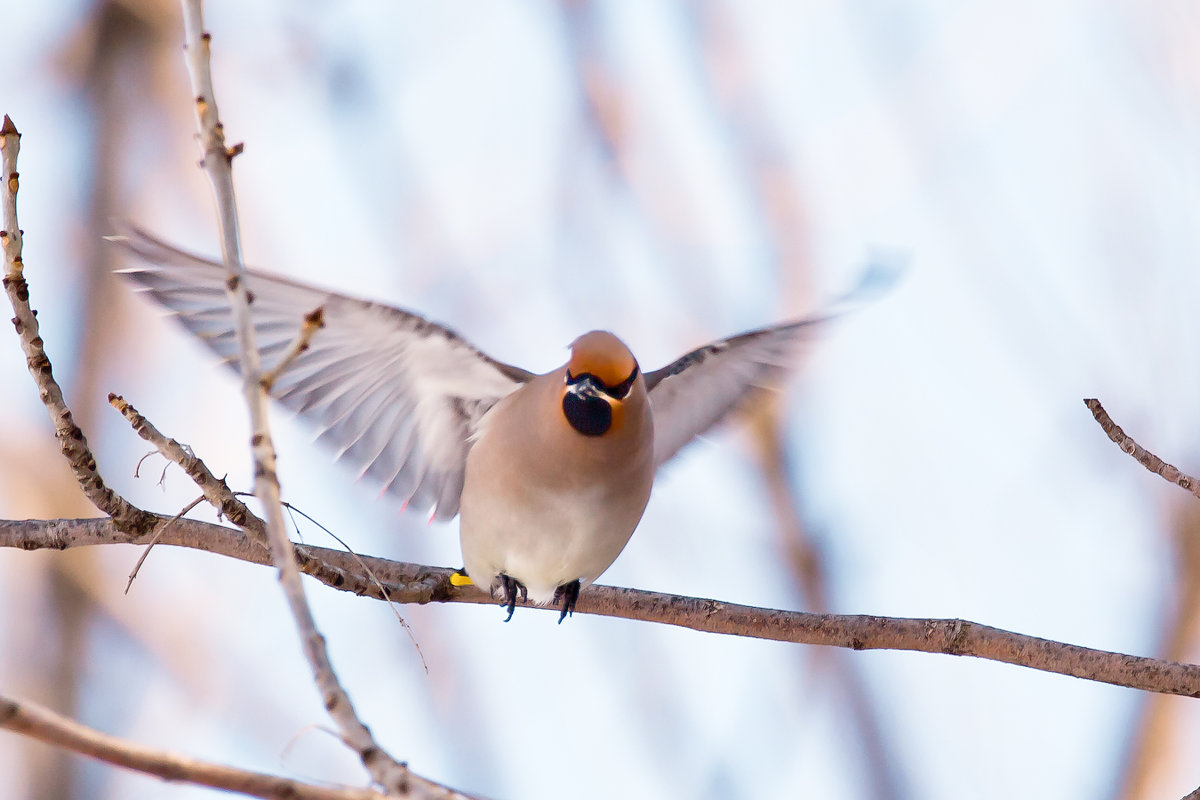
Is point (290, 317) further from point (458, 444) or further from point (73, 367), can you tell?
point (73, 367)

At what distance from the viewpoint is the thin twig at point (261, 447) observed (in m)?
1.81

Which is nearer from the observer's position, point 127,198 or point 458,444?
point 458,444

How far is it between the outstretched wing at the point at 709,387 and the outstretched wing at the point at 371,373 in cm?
62

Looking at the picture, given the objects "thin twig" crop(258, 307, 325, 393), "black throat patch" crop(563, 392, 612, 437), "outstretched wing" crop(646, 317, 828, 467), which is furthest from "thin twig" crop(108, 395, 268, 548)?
"outstretched wing" crop(646, 317, 828, 467)

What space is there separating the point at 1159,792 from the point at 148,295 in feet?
21.6

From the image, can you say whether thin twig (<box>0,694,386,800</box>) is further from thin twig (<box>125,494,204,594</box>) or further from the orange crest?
the orange crest

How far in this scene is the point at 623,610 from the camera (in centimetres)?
421

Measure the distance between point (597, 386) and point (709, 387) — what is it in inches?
45.2

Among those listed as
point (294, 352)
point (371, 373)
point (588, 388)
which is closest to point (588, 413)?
point (588, 388)

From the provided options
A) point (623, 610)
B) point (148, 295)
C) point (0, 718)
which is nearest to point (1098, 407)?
point (623, 610)

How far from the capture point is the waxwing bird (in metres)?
4.29

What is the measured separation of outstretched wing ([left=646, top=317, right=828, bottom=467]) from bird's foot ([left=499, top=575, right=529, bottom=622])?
721 mm

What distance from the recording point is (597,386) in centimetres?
423

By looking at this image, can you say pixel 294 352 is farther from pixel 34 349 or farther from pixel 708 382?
pixel 708 382
